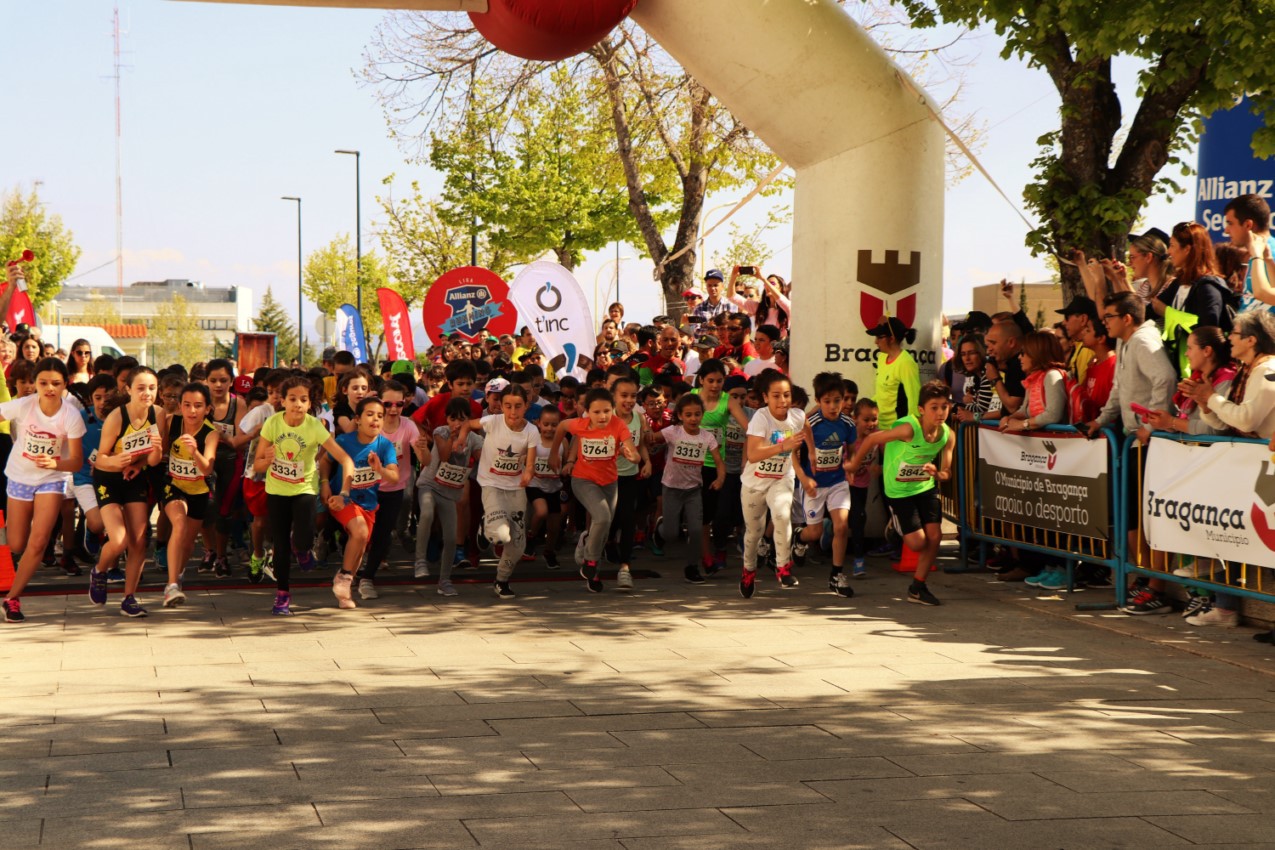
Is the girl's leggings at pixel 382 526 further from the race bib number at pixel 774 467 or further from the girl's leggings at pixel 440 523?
the race bib number at pixel 774 467

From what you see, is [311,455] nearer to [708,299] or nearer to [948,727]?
[948,727]

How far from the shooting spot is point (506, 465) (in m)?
10.8

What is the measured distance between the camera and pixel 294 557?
496 inches

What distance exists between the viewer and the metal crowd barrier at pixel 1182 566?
8695mm

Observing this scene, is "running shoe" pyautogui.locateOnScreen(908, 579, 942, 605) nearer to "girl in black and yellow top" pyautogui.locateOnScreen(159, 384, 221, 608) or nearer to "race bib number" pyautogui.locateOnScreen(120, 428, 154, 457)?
"girl in black and yellow top" pyautogui.locateOnScreen(159, 384, 221, 608)

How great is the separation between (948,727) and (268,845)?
10.8 ft

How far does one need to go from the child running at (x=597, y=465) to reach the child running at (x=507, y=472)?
0.39 metres

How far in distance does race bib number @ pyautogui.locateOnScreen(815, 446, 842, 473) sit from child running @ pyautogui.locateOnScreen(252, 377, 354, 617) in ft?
11.8

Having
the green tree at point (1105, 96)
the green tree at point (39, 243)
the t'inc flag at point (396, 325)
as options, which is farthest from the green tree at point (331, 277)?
the green tree at point (1105, 96)

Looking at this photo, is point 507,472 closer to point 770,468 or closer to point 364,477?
point 364,477

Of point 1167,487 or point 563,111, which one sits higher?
point 563,111

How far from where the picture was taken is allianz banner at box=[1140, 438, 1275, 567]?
852 centimetres

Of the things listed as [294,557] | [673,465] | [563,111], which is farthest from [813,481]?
[563,111]

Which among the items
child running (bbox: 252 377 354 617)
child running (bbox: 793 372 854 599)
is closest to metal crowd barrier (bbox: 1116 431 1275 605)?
child running (bbox: 793 372 854 599)
